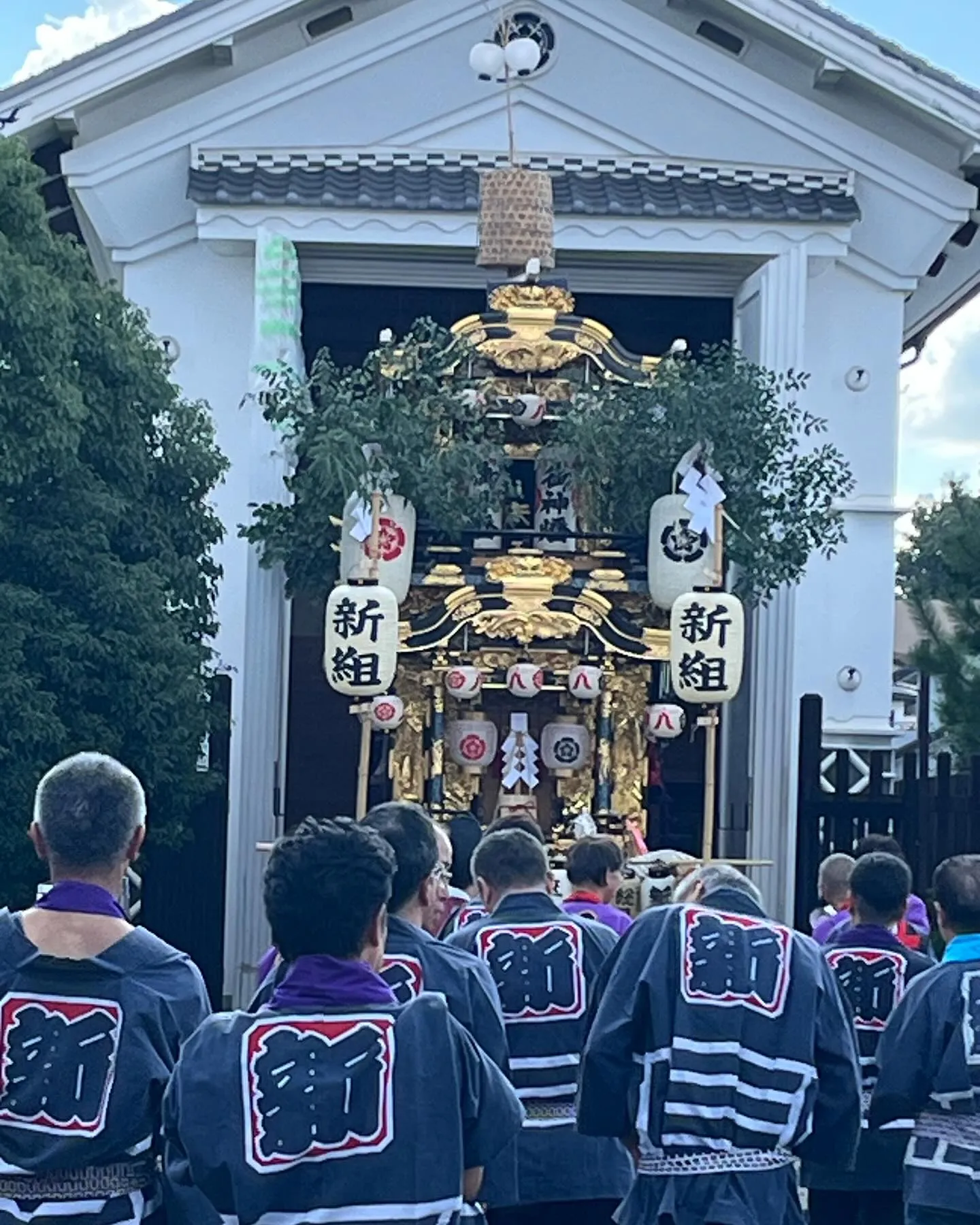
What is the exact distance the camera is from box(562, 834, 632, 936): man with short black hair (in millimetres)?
6473

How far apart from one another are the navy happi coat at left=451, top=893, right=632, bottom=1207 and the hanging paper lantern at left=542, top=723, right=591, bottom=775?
31.7ft

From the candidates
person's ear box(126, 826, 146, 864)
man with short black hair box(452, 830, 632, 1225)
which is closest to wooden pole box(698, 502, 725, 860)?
man with short black hair box(452, 830, 632, 1225)

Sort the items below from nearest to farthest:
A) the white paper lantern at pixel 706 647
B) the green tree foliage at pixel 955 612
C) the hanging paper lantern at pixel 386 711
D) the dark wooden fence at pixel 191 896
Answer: the green tree foliage at pixel 955 612, the dark wooden fence at pixel 191 896, the white paper lantern at pixel 706 647, the hanging paper lantern at pixel 386 711

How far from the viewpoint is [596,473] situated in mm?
14844

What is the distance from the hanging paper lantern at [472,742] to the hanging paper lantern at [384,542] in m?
1.09

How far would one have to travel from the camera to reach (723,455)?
14.7m

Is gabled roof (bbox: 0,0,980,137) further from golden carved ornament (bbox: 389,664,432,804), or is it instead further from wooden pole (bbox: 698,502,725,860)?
golden carved ornament (bbox: 389,664,432,804)

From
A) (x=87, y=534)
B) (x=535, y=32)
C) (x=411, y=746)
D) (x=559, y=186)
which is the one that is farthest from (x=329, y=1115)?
(x=535, y=32)

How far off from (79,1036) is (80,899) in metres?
0.26

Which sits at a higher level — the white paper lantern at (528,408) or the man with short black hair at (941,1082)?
the white paper lantern at (528,408)

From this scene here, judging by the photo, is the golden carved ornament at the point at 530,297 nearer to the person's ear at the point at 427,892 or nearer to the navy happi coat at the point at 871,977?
the navy happi coat at the point at 871,977

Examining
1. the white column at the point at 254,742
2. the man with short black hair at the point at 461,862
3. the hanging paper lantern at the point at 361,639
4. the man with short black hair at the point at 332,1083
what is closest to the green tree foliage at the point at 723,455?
the hanging paper lantern at the point at 361,639

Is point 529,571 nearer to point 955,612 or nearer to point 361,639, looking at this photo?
point 361,639

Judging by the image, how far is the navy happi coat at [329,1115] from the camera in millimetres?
3611
